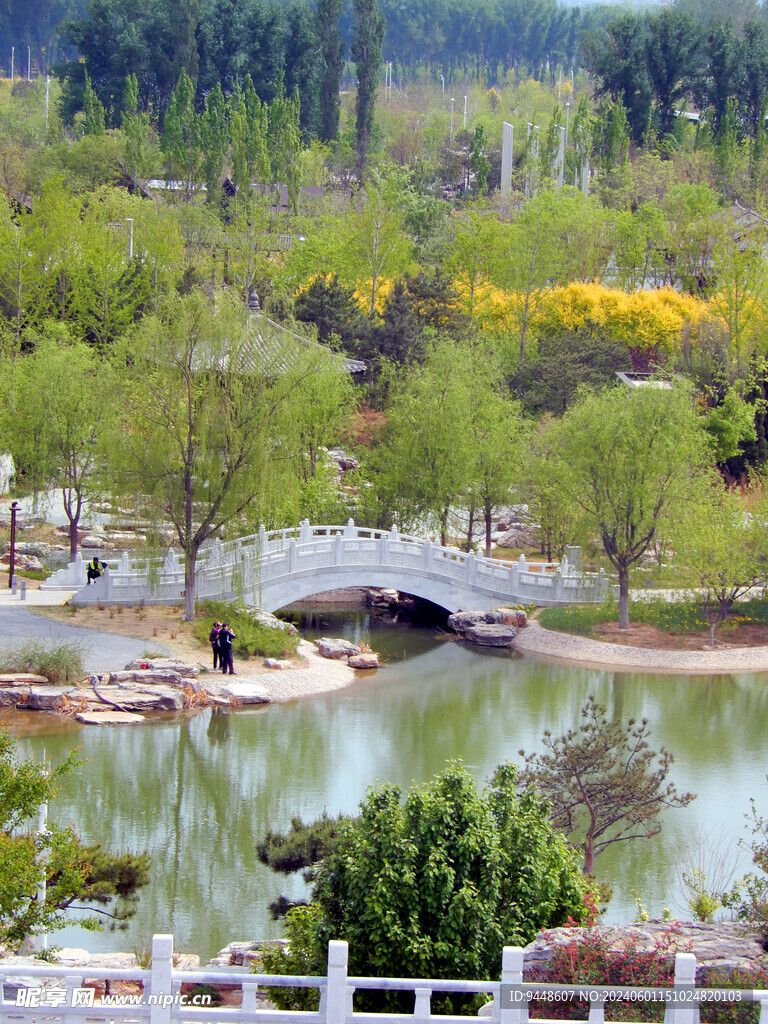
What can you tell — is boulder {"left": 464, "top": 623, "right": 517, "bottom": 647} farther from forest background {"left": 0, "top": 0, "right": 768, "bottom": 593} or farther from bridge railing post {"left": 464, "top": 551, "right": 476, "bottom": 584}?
forest background {"left": 0, "top": 0, "right": 768, "bottom": 593}

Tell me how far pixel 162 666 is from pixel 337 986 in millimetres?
15747

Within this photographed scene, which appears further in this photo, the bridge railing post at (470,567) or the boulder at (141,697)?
the bridge railing post at (470,567)

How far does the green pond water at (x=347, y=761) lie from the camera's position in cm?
1545

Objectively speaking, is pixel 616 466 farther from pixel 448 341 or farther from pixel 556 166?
pixel 556 166

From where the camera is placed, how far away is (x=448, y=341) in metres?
37.9

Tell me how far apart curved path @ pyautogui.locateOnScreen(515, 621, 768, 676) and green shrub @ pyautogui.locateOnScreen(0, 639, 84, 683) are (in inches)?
432

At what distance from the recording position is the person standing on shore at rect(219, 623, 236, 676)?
2423 centimetres

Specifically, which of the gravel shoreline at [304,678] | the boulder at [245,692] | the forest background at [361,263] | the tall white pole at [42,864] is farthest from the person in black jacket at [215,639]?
the tall white pole at [42,864]

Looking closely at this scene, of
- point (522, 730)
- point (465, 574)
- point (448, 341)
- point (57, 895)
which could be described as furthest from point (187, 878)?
point (448, 341)

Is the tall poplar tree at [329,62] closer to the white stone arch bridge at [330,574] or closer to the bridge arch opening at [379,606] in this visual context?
the bridge arch opening at [379,606]

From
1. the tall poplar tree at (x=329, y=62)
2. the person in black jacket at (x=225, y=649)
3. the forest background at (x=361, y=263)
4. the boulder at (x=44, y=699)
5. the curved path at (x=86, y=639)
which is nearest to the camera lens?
the boulder at (x=44, y=699)

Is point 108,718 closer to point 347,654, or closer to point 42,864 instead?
point 347,654

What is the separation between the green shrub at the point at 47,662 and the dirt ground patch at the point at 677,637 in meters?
12.1

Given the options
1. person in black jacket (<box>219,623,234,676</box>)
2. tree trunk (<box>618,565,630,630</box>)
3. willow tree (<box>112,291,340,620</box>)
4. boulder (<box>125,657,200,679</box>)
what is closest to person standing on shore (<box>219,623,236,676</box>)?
person in black jacket (<box>219,623,234,676</box>)
